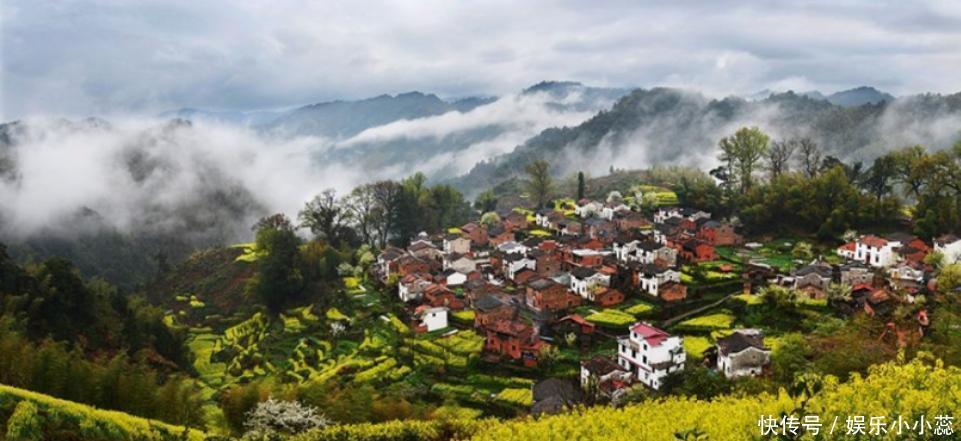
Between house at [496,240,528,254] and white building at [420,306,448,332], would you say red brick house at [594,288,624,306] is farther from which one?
house at [496,240,528,254]

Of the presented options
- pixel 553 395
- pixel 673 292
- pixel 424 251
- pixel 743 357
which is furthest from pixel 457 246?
pixel 743 357

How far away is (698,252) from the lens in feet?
159

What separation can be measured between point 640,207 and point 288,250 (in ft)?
111

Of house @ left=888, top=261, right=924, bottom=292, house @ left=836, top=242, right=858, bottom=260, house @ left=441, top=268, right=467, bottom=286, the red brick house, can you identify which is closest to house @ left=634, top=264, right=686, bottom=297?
the red brick house

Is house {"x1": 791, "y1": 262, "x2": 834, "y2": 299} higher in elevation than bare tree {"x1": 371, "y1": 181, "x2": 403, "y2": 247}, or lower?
lower

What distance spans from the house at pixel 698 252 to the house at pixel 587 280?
30.2ft

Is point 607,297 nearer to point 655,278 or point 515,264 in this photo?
point 655,278


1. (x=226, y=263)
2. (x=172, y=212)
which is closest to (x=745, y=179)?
(x=226, y=263)

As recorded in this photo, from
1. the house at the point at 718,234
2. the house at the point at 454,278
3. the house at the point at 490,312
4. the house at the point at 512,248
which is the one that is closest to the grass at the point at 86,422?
the house at the point at 490,312

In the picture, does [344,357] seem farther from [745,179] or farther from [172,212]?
[172,212]

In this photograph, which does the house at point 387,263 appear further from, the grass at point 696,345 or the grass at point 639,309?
the grass at point 696,345

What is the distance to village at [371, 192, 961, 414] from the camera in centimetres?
3036

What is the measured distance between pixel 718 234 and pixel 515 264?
16824 millimetres

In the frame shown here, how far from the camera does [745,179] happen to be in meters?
63.6
